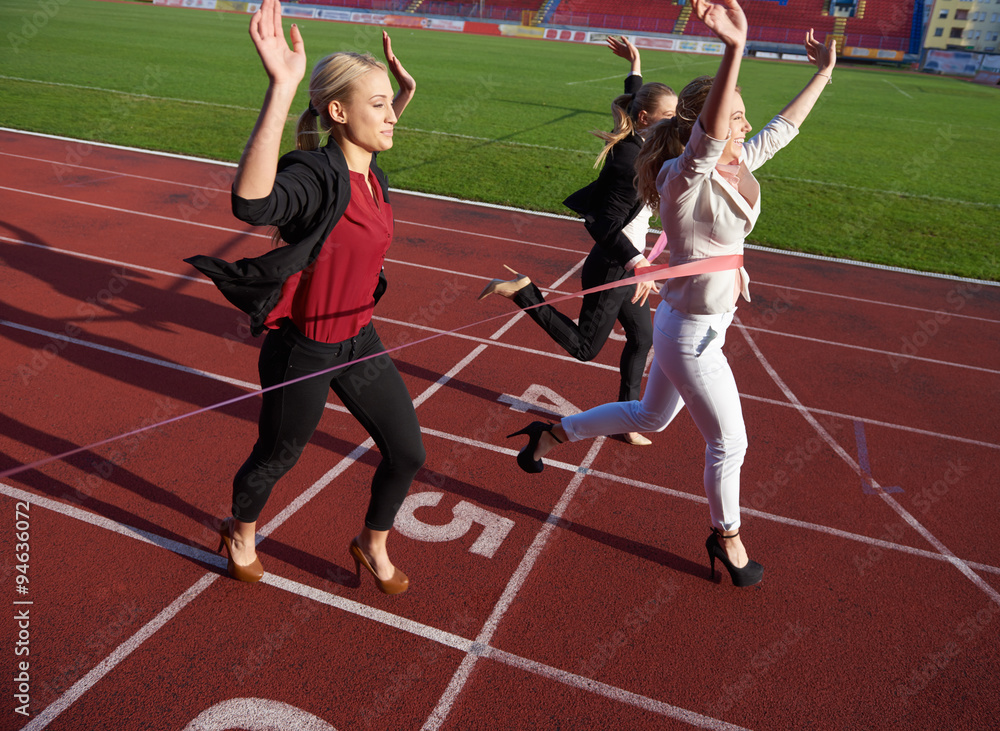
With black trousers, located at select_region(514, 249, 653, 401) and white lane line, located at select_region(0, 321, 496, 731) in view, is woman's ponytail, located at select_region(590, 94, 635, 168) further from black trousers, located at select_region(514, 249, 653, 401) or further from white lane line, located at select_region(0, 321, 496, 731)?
white lane line, located at select_region(0, 321, 496, 731)

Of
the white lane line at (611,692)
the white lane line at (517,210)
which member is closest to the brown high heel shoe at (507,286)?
the white lane line at (611,692)

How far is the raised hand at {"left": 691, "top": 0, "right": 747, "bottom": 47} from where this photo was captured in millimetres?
2662

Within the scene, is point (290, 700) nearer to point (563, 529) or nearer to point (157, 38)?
point (563, 529)

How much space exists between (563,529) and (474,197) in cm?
838

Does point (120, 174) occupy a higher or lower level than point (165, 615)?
lower

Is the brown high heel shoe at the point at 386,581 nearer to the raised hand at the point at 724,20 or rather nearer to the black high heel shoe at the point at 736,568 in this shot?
the black high heel shoe at the point at 736,568

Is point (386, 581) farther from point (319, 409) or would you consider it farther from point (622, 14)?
point (622, 14)

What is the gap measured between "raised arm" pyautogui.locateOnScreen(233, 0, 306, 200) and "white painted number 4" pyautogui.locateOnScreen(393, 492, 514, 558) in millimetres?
2449

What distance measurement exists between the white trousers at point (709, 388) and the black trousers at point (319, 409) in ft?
4.25

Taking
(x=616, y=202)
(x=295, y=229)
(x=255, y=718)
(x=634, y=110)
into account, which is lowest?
(x=255, y=718)

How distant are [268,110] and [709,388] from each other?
230 cm

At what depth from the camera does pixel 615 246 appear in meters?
4.74

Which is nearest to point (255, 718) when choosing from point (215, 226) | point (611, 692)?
point (611, 692)

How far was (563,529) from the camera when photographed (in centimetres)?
429
